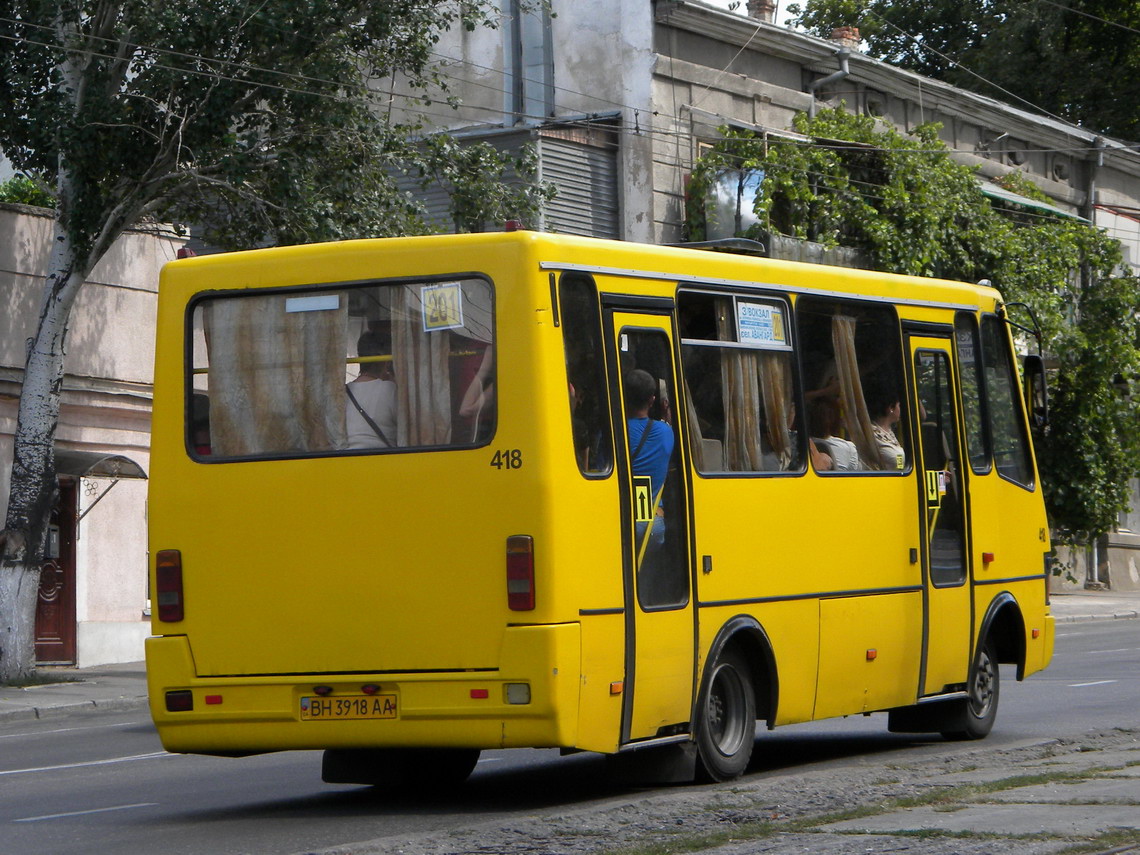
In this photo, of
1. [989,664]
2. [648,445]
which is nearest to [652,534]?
[648,445]

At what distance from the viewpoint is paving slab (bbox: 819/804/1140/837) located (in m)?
7.70

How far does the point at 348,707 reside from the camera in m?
9.09

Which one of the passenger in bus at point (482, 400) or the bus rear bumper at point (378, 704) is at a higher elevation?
the passenger in bus at point (482, 400)

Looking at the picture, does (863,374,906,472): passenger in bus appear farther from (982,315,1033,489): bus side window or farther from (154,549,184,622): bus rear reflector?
(154,549,184,622): bus rear reflector

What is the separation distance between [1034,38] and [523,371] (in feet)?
135

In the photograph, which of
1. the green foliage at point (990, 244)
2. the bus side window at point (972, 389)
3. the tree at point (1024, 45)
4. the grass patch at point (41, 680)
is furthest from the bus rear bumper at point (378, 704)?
the tree at point (1024, 45)

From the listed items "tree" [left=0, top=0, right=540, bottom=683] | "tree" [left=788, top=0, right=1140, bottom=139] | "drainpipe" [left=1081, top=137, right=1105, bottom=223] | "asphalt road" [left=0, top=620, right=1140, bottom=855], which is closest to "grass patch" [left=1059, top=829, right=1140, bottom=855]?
"asphalt road" [left=0, top=620, right=1140, bottom=855]

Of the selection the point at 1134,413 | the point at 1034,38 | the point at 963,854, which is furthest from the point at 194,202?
the point at 1034,38

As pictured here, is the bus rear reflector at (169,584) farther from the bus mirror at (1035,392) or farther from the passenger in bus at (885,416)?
the bus mirror at (1035,392)

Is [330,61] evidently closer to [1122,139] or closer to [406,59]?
[406,59]

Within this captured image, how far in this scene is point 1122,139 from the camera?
49562mm

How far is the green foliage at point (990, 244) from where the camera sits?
101 ft

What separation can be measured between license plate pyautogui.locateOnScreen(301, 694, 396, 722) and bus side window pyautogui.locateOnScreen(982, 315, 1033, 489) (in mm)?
5457

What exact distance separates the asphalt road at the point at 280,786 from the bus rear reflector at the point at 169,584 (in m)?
1.05
